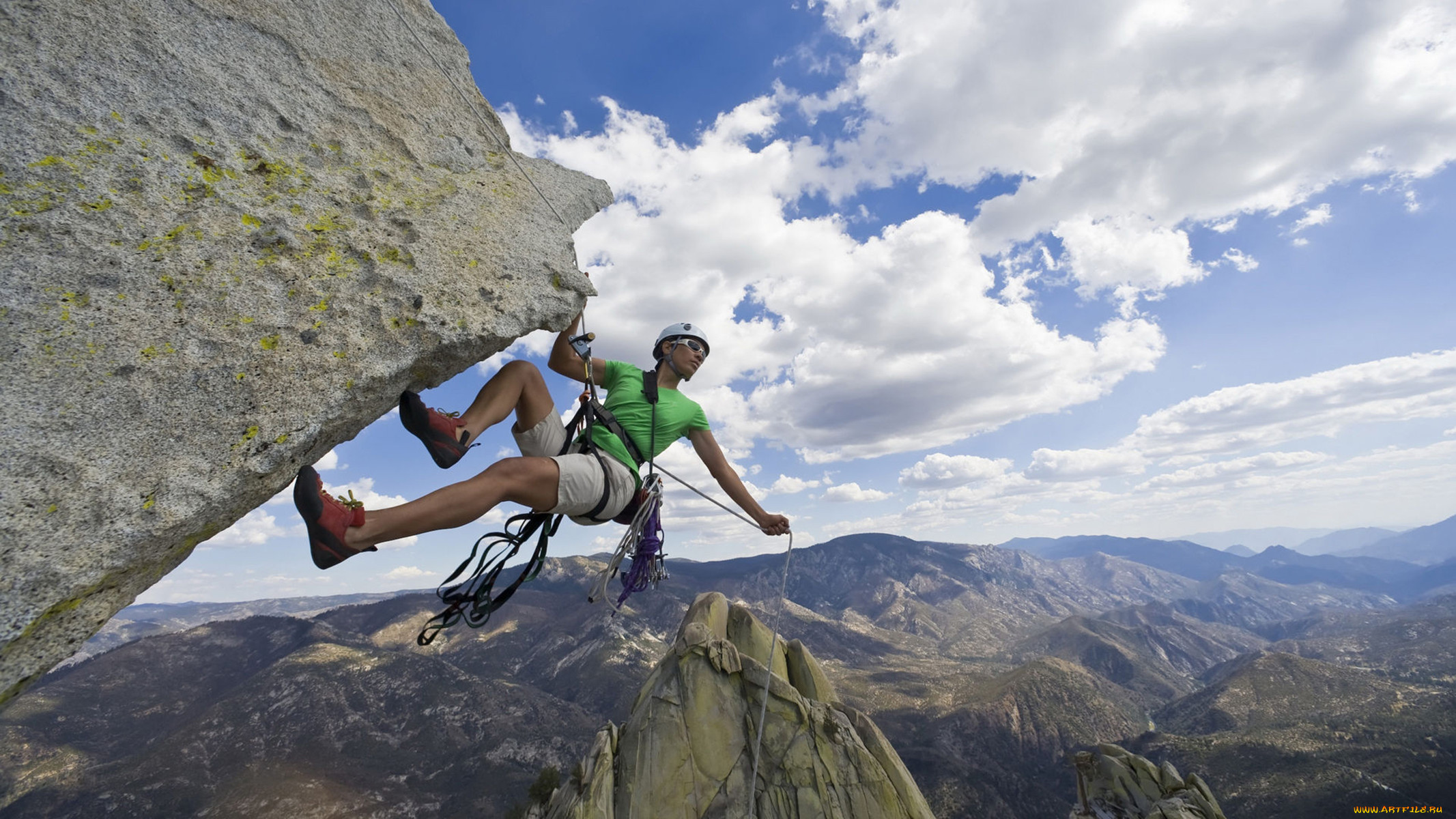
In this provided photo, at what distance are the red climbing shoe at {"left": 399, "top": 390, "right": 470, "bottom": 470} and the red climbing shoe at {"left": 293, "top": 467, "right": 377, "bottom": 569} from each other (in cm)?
56

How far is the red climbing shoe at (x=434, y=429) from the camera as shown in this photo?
3686 mm

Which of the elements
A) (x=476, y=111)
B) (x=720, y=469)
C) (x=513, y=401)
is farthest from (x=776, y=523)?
(x=476, y=111)

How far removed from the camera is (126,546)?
244cm

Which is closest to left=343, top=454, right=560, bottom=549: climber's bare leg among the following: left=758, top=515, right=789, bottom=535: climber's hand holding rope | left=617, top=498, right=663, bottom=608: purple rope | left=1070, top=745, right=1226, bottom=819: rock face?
left=617, top=498, right=663, bottom=608: purple rope

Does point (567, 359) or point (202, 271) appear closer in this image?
point (202, 271)

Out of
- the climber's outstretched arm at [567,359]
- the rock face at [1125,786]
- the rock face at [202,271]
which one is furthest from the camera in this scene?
the rock face at [1125,786]

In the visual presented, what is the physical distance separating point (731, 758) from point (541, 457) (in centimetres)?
1333

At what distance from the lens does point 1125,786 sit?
1293 inches

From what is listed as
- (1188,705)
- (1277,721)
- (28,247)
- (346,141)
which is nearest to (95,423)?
(28,247)

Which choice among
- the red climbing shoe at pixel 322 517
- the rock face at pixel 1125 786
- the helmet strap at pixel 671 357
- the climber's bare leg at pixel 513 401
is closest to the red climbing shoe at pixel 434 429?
the climber's bare leg at pixel 513 401

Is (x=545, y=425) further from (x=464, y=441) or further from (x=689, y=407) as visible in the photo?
(x=689, y=407)

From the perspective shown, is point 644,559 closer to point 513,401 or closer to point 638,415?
point 638,415

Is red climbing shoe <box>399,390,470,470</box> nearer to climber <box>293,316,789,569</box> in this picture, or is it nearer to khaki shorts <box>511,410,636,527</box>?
climber <box>293,316,789,569</box>

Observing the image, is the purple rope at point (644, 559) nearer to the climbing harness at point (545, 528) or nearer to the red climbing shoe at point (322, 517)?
the climbing harness at point (545, 528)
